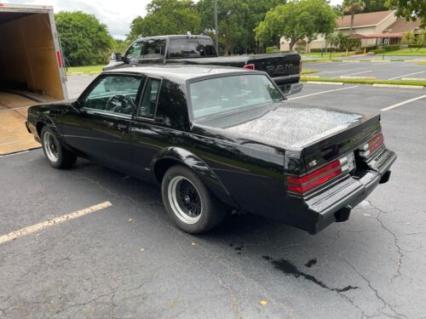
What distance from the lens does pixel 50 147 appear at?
18.4ft

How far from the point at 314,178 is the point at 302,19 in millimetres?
33400

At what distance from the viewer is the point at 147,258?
3193mm

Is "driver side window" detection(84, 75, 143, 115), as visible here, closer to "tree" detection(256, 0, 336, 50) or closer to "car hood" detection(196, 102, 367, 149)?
"car hood" detection(196, 102, 367, 149)

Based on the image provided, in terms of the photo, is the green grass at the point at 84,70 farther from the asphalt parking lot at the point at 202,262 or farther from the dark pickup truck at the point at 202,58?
the asphalt parking lot at the point at 202,262

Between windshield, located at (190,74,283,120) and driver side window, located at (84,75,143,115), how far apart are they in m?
0.75

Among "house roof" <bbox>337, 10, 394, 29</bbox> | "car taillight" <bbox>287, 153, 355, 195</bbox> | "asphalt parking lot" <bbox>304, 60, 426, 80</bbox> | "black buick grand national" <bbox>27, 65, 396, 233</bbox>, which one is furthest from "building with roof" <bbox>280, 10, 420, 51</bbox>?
"car taillight" <bbox>287, 153, 355, 195</bbox>

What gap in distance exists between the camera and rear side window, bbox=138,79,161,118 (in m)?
3.66

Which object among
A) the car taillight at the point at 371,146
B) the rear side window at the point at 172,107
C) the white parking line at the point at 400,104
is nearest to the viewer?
the car taillight at the point at 371,146

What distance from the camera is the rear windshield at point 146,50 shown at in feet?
32.7

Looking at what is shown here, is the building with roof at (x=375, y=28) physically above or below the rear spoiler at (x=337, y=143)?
above

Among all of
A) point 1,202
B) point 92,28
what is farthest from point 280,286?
point 92,28

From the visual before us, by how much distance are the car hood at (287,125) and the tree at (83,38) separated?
195 ft

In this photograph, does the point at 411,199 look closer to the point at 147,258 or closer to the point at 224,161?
the point at 224,161

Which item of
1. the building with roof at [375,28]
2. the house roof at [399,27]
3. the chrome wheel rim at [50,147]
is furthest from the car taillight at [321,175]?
the house roof at [399,27]
